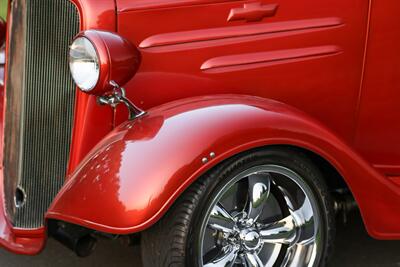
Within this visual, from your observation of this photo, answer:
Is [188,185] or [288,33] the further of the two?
[288,33]

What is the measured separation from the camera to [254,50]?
283 cm

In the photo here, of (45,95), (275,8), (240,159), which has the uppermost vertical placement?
(275,8)

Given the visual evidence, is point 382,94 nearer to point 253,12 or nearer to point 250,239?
point 253,12

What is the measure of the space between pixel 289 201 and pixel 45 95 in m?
1.07

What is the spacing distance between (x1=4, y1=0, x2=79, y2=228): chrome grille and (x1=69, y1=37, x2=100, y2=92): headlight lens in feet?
Answer: 0.70

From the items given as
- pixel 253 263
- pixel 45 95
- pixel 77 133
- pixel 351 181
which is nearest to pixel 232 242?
pixel 253 263

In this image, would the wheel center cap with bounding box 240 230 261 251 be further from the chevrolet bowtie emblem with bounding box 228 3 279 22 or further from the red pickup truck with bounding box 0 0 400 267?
the chevrolet bowtie emblem with bounding box 228 3 279 22

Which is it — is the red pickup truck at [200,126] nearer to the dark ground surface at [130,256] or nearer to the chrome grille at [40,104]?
the chrome grille at [40,104]

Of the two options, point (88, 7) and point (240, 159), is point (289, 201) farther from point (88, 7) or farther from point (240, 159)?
point (88, 7)

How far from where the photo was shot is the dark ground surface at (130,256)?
125 inches

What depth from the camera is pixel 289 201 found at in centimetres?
269

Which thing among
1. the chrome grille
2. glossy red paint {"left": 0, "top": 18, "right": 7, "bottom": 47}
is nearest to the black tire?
the chrome grille

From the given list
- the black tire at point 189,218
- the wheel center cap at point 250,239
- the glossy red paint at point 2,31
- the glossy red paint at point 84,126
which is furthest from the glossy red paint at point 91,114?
the glossy red paint at point 2,31

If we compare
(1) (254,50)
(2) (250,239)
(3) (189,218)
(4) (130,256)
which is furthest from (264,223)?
(4) (130,256)
